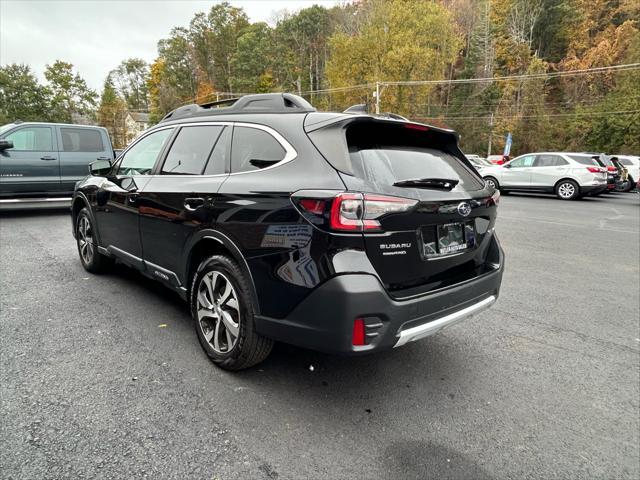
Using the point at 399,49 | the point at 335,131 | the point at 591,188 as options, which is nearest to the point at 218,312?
the point at 335,131

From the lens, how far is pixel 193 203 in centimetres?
284

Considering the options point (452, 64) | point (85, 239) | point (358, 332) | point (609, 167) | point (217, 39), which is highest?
point (217, 39)

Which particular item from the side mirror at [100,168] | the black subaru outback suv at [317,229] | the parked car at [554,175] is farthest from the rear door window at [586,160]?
the side mirror at [100,168]

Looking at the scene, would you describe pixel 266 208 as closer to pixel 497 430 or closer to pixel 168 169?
pixel 168 169

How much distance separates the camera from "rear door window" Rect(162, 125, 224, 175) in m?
3.02

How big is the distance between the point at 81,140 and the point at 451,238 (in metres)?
9.44

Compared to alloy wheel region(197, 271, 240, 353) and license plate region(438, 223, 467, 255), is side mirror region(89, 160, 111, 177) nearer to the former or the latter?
alloy wheel region(197, 271, 240, 353)

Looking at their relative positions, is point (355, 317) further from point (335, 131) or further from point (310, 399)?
point (335, 131)

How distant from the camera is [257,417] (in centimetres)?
229

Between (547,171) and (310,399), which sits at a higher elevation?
(547,171)

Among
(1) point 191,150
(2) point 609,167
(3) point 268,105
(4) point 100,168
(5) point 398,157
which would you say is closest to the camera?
(5) point 398,157

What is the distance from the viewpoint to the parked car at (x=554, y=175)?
48.6ft

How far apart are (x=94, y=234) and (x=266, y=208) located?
10.2 ft

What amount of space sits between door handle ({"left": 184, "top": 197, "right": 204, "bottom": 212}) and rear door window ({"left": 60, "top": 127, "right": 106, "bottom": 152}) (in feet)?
25.7
